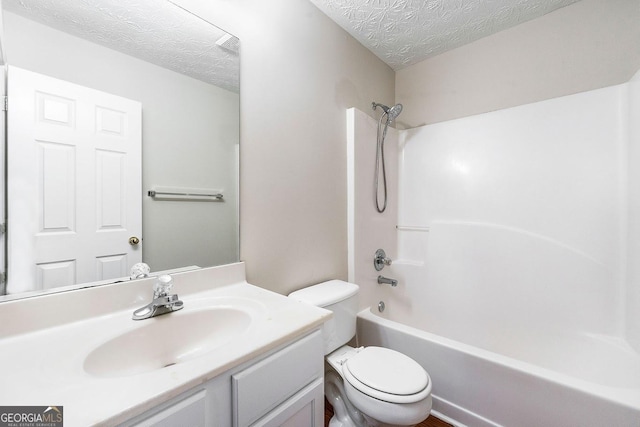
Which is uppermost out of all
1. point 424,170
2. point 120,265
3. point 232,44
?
point 232,44

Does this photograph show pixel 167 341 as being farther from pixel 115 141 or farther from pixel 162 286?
pixel 115 141

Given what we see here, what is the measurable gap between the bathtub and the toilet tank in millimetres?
305

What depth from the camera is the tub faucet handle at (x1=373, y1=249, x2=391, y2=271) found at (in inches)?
77.0

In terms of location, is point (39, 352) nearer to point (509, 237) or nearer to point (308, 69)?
point (308, 69)

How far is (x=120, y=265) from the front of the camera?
90cm

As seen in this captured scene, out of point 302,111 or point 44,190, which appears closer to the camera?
point 44,190

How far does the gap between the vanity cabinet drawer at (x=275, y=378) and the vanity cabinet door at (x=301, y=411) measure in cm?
2

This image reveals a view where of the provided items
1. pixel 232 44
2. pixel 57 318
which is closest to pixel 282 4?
pixel 232 44

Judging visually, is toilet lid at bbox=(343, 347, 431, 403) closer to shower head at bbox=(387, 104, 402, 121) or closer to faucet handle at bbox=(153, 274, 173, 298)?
faucet handle at bbox=(153, 274, 173, 298)

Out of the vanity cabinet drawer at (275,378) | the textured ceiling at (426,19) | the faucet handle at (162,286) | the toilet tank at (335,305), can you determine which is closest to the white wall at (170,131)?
the faucet handle at (162,286)

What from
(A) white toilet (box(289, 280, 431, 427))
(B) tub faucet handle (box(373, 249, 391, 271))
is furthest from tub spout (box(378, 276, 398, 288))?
(A) white toilet (box(289, 280, 431, 427))

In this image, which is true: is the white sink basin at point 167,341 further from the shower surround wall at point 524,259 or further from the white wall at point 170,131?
the shower surround wall at point 524,259

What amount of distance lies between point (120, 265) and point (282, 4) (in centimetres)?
145

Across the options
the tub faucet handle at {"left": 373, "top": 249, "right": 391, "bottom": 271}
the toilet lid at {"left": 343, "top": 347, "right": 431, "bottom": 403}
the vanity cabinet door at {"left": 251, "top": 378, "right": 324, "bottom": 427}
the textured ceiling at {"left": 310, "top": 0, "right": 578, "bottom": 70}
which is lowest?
the toilet lid at {"left": 343, "top": 347, "right": 431, "bottom": 403}
